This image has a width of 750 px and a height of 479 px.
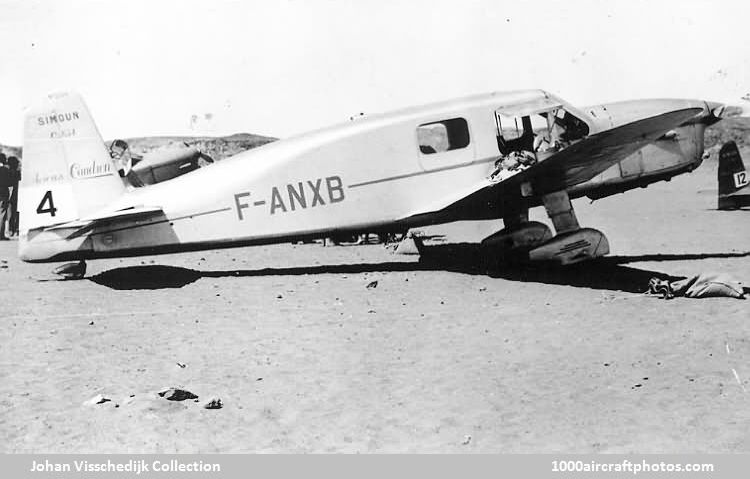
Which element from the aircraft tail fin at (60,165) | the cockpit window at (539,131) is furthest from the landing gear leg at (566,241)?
the aircraft tail fin at (60,165)

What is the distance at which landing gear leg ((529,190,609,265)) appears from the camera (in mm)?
9227

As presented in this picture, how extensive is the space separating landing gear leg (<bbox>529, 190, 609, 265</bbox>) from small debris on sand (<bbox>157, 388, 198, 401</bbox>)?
576cm

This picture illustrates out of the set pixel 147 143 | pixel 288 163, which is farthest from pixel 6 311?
pixel 147 143

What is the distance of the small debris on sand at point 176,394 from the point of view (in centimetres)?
490

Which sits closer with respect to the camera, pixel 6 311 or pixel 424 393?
pixel 424 393

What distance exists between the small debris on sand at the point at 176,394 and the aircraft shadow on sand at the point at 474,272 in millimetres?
4778

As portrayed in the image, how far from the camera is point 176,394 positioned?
4914 millimetres

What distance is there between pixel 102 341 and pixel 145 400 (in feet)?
6.68

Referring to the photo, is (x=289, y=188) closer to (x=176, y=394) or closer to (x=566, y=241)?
(x=566, y=241)

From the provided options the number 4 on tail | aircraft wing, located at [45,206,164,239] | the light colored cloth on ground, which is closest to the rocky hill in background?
the number 4 on tail

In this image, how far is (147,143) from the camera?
46.9 m

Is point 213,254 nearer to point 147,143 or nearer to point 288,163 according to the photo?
point 288,163

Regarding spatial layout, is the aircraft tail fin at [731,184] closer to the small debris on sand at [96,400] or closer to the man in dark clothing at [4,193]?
the small debris on sand at [96,400]

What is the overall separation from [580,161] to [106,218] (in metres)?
6.15
